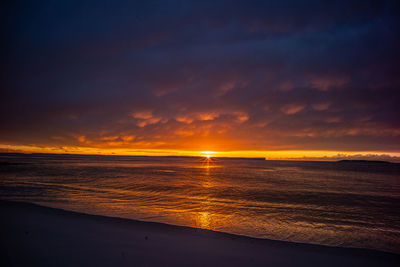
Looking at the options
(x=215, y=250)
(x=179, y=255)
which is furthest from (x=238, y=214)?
(x=179, y=255)

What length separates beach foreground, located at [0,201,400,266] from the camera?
6.62 meters

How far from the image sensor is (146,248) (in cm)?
756

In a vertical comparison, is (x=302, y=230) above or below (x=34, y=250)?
below

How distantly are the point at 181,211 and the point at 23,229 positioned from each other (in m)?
8.60

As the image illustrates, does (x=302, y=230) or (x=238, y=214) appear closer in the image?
(x=302, y=230)

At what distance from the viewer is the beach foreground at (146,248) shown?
6.62 meters

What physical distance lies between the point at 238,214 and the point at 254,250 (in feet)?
21.9

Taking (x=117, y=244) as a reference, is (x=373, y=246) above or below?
below

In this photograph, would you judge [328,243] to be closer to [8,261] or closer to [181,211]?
[181,211]

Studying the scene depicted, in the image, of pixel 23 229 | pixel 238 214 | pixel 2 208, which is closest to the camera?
pixel 23 229

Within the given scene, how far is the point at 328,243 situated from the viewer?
9.48 m

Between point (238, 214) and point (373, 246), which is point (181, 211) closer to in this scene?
point (238, 214)

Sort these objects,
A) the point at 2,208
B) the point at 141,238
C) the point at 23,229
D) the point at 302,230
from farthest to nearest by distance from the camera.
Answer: the point at 2,208 → the point at 302,230 → the point at 23,229 → the point at 141,238

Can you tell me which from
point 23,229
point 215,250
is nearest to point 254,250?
point 215,250
